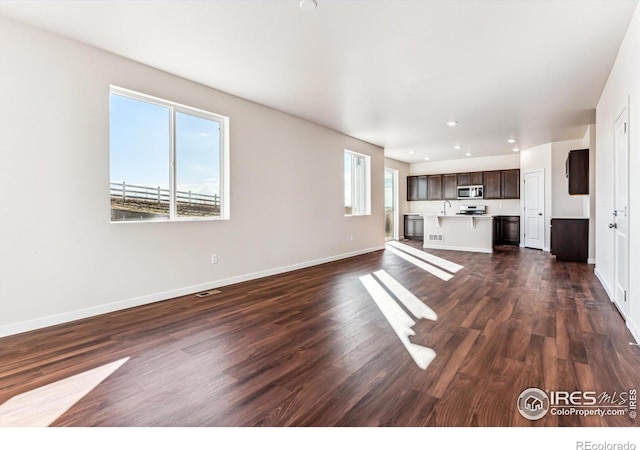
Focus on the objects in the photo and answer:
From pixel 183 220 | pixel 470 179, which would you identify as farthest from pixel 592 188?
pixel 183 220

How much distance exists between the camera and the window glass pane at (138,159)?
3.52 meters

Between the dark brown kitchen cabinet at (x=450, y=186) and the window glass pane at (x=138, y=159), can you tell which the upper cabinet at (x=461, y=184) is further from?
the window glass pane at (x=138, y=159)

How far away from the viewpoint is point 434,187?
1078 centimetres

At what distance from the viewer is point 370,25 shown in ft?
9.54

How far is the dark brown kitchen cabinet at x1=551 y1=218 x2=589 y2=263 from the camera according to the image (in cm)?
627

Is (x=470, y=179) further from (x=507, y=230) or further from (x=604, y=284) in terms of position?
(x=604, y=284)

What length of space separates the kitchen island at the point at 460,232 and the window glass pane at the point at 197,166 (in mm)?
6149

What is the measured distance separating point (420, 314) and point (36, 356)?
10.8 feet

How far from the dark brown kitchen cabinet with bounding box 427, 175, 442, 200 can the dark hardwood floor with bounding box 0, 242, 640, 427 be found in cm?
692

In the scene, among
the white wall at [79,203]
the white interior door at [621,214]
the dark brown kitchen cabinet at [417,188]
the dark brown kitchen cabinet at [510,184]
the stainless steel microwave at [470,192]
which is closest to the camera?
the white wall at [79,203]

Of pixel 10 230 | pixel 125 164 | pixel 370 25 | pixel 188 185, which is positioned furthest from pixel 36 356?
pixel 370 25

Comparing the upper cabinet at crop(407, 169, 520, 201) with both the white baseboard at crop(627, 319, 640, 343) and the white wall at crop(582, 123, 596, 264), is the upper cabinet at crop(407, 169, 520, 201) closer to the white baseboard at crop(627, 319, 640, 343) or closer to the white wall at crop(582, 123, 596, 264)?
the white wall at crop(582, 123, 596, 264)

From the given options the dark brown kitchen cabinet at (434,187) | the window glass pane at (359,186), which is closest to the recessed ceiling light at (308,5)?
the window glass pane at (359,186)

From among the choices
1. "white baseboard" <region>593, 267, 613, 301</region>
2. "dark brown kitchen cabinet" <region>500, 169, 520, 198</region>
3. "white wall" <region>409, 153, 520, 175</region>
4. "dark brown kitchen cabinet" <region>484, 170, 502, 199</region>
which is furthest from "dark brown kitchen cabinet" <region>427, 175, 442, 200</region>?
"white baseboard" <region>593, 267, 613, 301</region>
